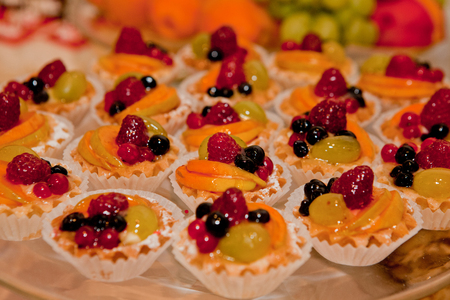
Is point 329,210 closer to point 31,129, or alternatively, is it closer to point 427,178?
point 427,178

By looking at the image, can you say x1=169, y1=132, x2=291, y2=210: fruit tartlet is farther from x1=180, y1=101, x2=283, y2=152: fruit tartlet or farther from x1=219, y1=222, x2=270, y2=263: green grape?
x1=219, y1=222, x2=270, y2=263: green grape

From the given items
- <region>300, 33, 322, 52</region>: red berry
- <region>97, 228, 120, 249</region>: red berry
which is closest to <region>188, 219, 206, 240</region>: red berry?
<region>97, 228, 120, 249</region>: red berry

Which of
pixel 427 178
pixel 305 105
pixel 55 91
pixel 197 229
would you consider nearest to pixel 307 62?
pixel 305 105

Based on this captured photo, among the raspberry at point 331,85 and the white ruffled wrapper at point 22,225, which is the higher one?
the raspberry at point 331,85

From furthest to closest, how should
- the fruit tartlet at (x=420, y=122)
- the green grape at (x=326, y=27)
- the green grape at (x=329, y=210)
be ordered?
the green grape at (x=326, y=27)
the fruit tartlet at (x=420, y=122)
the green grape at (x=329, y=210)

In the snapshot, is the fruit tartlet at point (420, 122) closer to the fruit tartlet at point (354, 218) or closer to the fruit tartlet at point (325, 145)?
the fruit tartlet at point (325, 145)

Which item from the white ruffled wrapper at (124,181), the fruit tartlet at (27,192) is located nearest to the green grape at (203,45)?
the white ruffled wrapper at (124,181)
